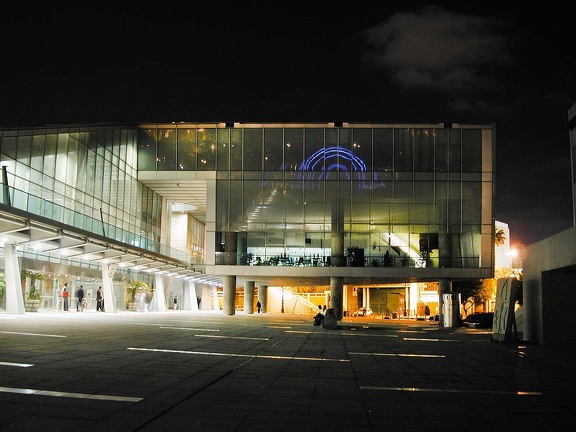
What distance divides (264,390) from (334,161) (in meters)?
42.2

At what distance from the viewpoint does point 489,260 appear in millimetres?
49438

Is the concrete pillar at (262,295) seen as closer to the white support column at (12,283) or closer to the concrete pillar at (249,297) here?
the concrete pillar at (249,297)

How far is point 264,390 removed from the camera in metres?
9.20

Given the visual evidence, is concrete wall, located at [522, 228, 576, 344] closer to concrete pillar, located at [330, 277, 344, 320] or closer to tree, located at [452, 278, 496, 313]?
concrete pillar, located at [330, 277, 344, 320]

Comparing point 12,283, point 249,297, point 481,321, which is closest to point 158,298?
point 249,297

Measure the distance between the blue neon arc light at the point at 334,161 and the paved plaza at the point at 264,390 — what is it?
3503 centimetres

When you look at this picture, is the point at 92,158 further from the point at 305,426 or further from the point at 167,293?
the point at 305,426

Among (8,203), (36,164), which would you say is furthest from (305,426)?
(36,164)

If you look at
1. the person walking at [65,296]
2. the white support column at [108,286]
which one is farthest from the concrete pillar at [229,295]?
the person walking at [65,296]

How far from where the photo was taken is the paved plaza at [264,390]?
6836 mm

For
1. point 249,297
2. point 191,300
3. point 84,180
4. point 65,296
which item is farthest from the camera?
point 191,300

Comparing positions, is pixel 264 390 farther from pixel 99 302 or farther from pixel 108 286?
pixel 99 302

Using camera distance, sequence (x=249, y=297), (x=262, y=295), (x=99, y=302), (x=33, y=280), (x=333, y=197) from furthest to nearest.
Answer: (x=262, y=295), (x=249, y=297), (x=333, y=197), (x=99, y=302), (x=33, y=280)

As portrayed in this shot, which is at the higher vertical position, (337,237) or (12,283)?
(337,237)
